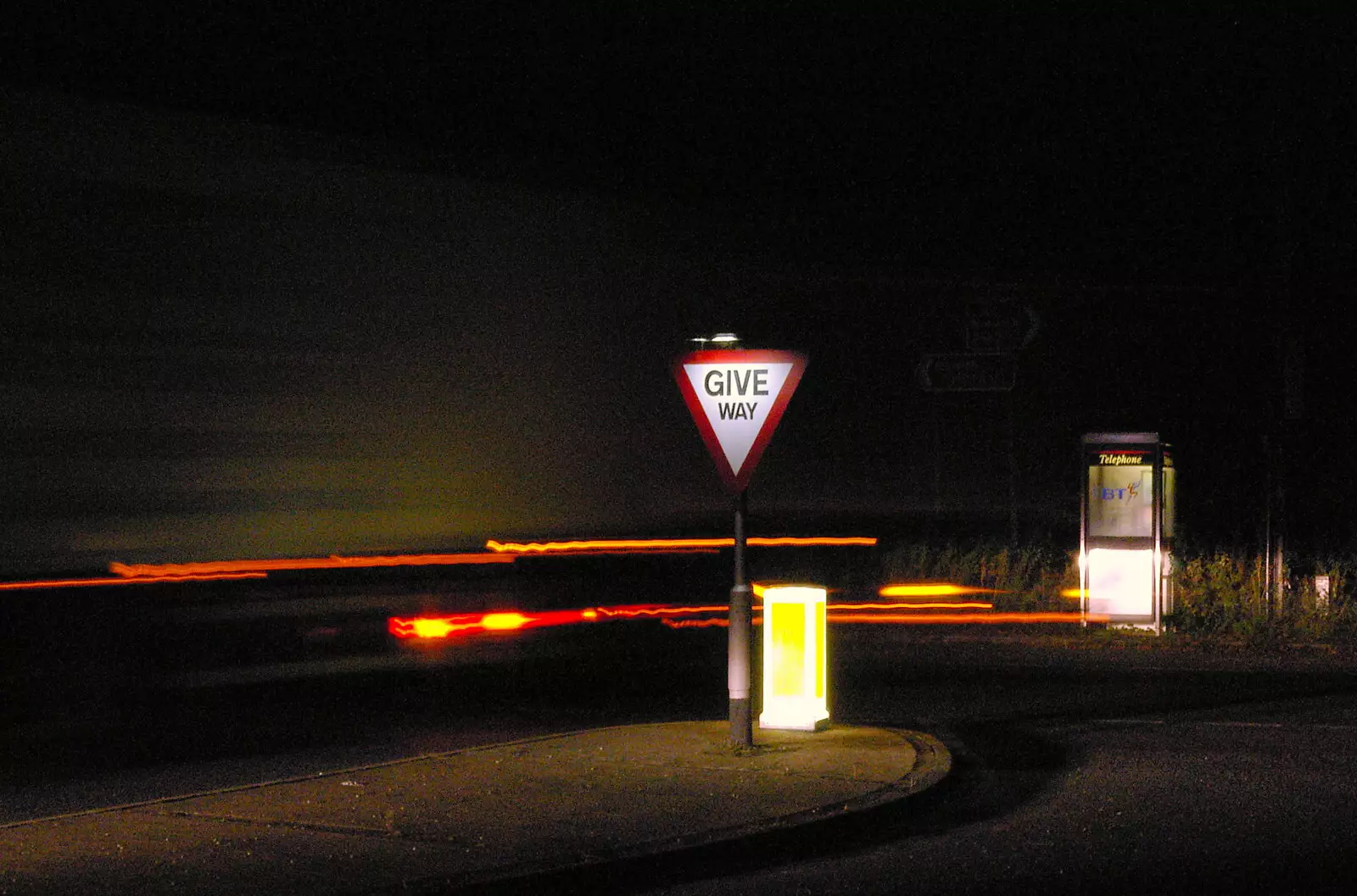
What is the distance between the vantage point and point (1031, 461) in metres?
41.9

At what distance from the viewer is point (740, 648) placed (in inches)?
428

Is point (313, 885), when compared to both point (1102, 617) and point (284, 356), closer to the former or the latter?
point (284, 356)

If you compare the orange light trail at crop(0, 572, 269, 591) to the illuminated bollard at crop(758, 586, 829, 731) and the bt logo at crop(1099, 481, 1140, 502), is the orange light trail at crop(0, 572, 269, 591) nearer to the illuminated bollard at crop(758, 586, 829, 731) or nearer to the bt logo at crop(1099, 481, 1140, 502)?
the illuminated bollard at crop(758, 586, 829, 731)

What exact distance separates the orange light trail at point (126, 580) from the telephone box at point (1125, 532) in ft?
41.7

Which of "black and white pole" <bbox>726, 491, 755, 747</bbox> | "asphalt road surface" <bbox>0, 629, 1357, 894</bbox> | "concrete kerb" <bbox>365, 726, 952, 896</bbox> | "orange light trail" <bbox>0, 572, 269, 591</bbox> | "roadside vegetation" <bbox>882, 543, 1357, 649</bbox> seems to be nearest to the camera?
"concrete kerb" <bbox>365, 726, 952, 896</bbox>

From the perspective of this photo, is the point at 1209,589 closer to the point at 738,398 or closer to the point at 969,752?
the point at 969,752

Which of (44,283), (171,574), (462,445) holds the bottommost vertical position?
(171,574)

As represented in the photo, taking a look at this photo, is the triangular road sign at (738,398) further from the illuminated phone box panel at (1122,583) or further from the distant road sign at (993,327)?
the distant road sign at (993,327)

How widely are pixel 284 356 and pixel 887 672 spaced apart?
27.9ft

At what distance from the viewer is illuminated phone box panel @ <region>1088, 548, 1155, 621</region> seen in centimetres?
2075

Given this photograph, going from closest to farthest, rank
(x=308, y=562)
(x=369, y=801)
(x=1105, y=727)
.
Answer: (x=369, y=801)
(x=308, y=562)
(x=1105, y=727)

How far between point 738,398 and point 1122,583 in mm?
11390

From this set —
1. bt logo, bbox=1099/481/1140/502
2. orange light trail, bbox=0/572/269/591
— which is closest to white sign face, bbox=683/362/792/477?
orange light trail, bbox=0/572/269/591

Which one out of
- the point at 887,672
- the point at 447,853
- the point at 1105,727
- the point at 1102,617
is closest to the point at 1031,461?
the point at 1102,617
